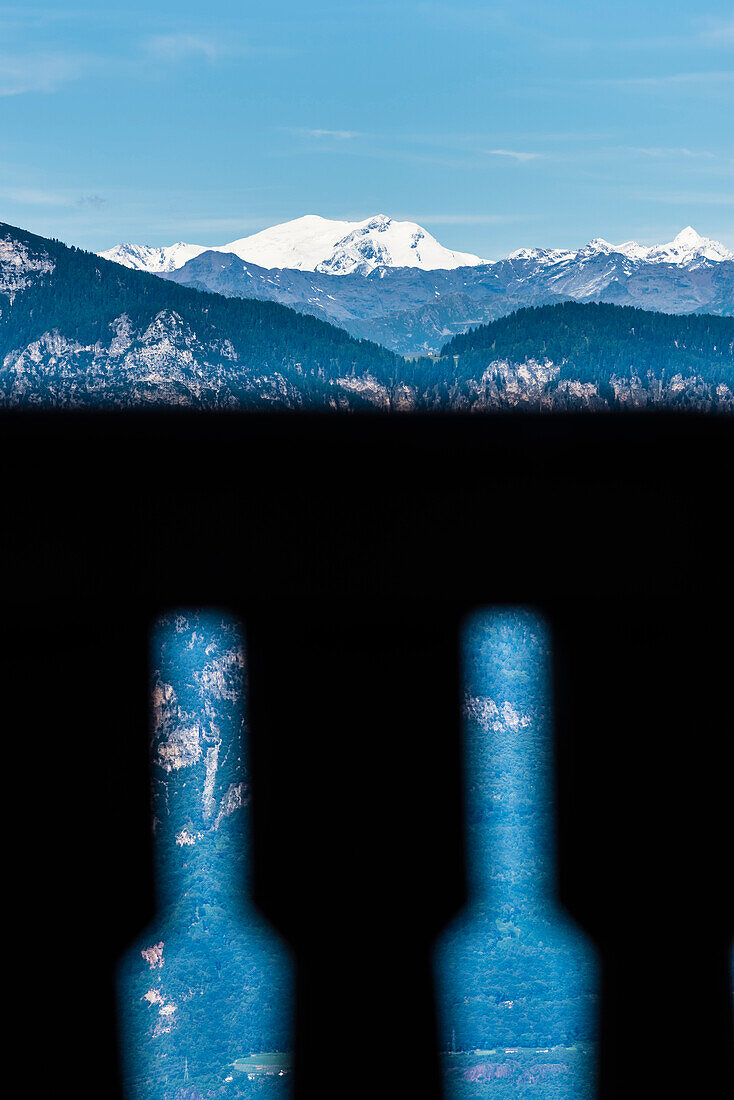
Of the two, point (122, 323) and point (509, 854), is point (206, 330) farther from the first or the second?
point (509, 854)

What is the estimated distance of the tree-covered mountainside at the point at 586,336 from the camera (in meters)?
62.6

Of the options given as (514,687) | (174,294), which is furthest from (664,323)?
(514,687)

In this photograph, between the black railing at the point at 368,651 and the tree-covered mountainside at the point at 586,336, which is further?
the tree-covered mountainside at the point at 586,336

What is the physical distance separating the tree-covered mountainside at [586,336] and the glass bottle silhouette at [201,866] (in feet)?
190

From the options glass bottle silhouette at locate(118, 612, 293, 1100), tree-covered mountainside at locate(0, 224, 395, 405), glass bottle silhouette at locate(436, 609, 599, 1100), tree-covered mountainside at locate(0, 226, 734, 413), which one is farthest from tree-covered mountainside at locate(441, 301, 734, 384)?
glass bottle silhouette at locate(436, 609, 599, 1100)

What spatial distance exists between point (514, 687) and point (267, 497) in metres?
0.84

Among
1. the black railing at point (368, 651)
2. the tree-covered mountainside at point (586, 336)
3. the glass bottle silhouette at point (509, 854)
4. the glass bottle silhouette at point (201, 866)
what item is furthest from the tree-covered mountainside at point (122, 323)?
the black railing at point (368, 651)

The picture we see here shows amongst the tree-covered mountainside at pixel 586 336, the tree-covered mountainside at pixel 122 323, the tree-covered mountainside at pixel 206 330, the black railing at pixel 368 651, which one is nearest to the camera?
the black railing at pixel 368 651

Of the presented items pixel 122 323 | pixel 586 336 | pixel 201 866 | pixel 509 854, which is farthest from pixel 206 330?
pixel 509 854

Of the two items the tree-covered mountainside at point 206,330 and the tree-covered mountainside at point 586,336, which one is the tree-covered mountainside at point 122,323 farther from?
the tree-covered mountainside at point 586,336

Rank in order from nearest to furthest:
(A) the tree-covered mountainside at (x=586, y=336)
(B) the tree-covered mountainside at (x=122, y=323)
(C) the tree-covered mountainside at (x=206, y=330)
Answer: (C) the tree-covered mountainside at (x=206, y=330) < (B) the tree-covered mountainside at (x=122, y=323) < (A) the tree-covered mountainside at (x=586, y=336)

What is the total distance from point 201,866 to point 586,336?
72.5 m

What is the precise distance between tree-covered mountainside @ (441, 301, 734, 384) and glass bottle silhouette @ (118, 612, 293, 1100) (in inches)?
2278

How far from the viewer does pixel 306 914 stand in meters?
1.46
